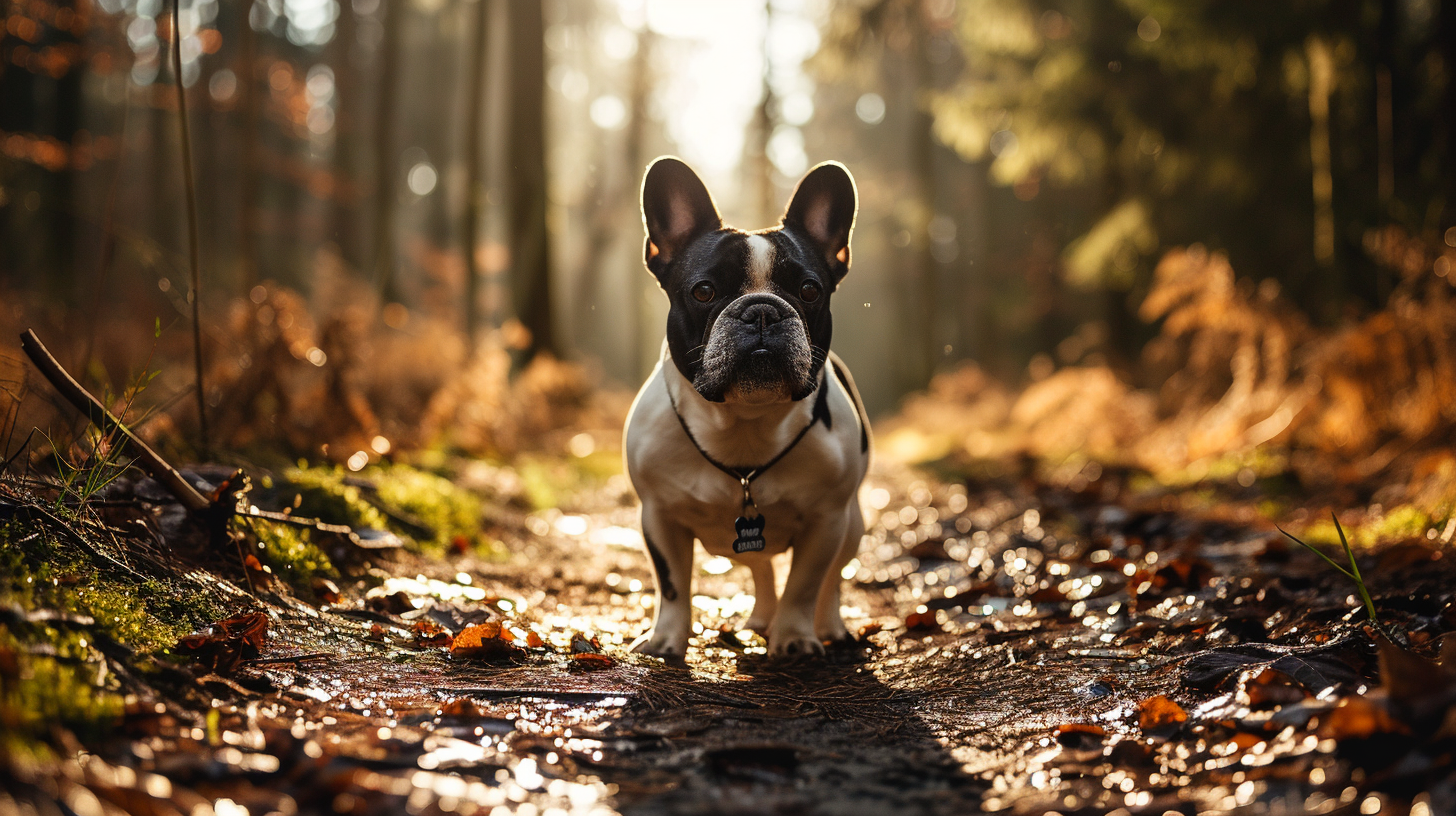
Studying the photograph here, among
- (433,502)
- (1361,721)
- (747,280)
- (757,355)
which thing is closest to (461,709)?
(757,355)

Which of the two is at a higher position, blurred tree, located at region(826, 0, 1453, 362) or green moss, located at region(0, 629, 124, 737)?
blurred tree, located at region(826, 0, 1453, 362)

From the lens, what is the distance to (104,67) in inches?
497

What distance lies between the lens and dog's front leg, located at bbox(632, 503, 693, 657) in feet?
12.0

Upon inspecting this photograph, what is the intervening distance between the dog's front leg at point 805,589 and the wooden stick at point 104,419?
84.1 inches

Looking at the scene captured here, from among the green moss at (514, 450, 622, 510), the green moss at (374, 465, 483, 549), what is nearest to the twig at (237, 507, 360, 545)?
the green moss at (374, 465, 483, 549)

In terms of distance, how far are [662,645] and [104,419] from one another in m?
2.01

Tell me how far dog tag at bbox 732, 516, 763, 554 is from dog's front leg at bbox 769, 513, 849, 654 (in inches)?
8.1

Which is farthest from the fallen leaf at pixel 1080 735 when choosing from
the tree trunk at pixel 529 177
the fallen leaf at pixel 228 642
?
the tree trunk at pixel 529 177

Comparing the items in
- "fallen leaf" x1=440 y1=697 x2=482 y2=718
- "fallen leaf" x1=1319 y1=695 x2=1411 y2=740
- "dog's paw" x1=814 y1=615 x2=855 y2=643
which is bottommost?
"fallen leaf" x1=1319 y1=695 x2=1411 y2=740

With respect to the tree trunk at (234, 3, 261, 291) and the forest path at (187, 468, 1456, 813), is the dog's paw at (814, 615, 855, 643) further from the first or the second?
the tree trunk at (234, 3, 261, 291)

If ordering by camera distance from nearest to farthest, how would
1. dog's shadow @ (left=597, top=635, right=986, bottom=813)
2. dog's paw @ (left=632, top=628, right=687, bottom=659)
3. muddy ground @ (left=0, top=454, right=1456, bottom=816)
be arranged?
muddy ground @ (left=0, top=454, right=1456, bottom=816), dog's shadow @ (left=597, top=635, right=986, bottom=813), dog's paw @ (left=632, top=628, right=687, bottom=659)

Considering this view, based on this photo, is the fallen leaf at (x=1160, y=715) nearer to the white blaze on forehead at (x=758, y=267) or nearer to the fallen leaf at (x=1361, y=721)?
the fallen leaf at (x=1361, y=721)

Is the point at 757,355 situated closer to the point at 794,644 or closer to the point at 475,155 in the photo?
the point at 794,644

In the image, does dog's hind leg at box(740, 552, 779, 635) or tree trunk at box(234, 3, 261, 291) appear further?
tree trunk at box(234, 3, 261, 291)
